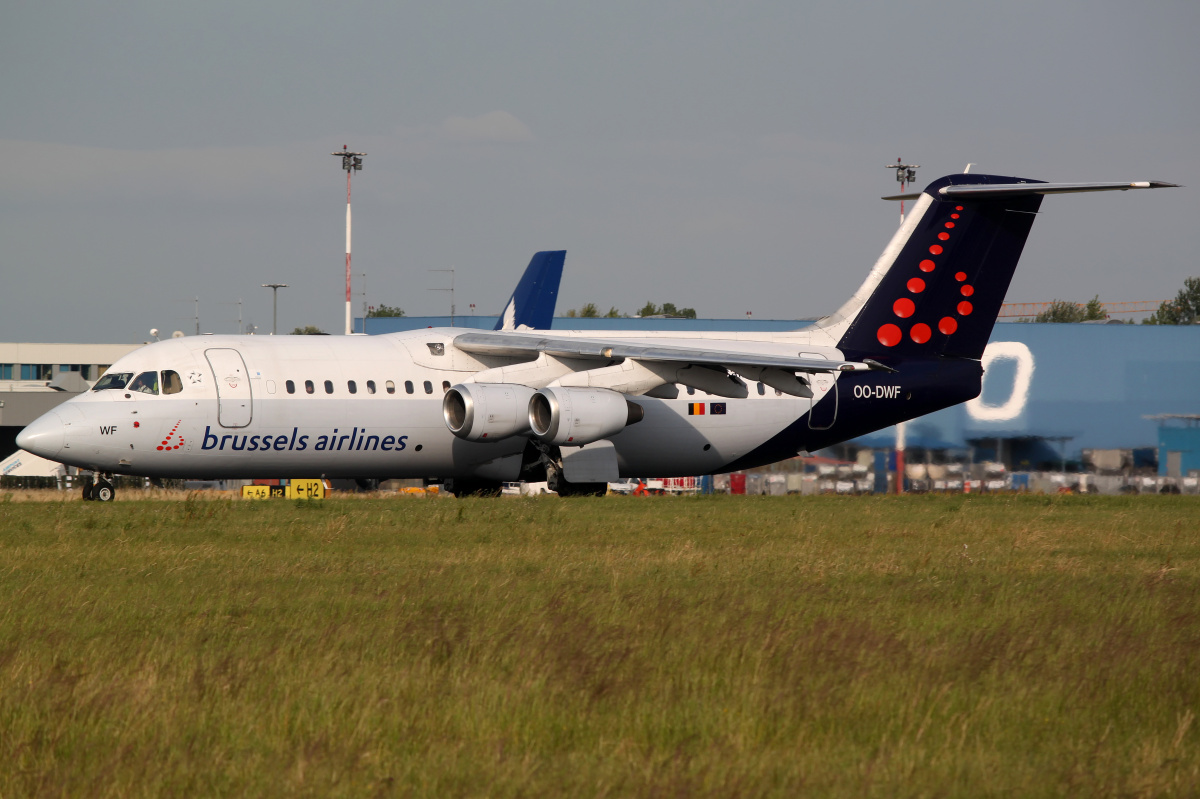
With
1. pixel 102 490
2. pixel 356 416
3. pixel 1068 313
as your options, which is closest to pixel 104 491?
pixel 102 490

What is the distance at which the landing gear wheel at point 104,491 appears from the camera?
80.9 ft

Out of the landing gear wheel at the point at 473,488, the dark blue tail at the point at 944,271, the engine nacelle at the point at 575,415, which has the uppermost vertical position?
the dark blue tail at the point at 944,271

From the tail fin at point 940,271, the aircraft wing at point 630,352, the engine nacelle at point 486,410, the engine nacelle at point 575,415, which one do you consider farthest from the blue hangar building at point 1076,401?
the engine nacelle at point 486,410

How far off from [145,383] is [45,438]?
1988 mm

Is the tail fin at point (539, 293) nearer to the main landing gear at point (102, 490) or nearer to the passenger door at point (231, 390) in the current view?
the passenger door at point (231, 390)

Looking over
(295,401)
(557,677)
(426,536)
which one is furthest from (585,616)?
(295,401)

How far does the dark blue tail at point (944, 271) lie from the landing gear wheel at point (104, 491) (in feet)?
50.6

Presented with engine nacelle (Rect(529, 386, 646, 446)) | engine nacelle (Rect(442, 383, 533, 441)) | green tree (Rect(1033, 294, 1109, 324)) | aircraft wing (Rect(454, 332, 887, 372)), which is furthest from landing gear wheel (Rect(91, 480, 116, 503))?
green tree (Rect(1033, 294, 1109, 324))

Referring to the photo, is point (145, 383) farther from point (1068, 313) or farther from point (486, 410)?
point (1068, 313)

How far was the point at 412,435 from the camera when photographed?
2609 centimetres

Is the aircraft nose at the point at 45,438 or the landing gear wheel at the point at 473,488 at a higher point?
A: the aircraft nose at the point at 45,438

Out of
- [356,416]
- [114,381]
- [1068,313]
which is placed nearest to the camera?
[114,381]

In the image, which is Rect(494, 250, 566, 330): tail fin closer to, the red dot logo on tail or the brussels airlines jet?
the brussels airlines jet

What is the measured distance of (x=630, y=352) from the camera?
26.0m
